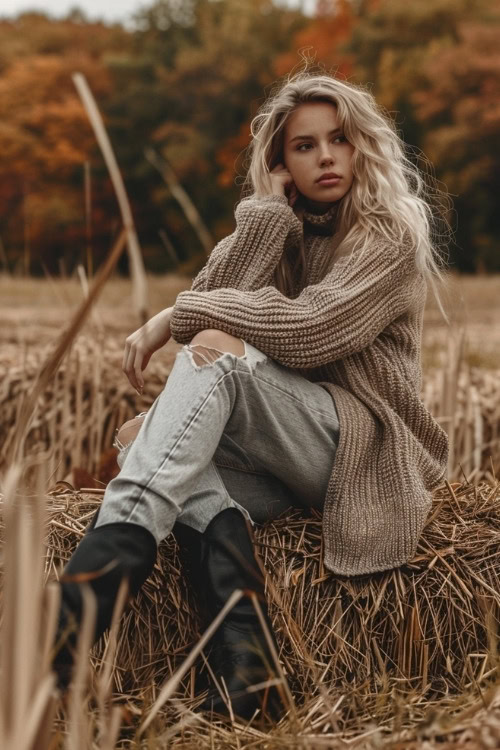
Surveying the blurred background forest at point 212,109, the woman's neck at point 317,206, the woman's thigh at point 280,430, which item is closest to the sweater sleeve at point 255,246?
the woman's neck at point 317,206

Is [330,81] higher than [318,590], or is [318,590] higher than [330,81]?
[330,81]

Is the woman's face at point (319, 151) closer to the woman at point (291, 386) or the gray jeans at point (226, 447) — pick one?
the woman at point (291, 386)

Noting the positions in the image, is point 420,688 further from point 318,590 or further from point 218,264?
point 218,264

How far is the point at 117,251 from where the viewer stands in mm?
764

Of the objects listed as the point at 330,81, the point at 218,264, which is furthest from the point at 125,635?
the point at 330,81

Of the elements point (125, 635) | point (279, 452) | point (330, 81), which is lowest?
point (125, 635)

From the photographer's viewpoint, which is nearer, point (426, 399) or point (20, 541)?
point (20, 541)

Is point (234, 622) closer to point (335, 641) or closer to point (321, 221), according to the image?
point (335, 641)

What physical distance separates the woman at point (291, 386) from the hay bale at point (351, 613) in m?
0.06

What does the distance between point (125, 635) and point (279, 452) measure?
18.0 inches

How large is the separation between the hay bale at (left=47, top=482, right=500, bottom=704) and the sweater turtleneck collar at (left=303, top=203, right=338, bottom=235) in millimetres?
719

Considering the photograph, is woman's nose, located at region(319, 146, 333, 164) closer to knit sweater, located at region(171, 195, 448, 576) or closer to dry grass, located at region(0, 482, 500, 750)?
knit sweater, located at region(171, 195, 448, 576)

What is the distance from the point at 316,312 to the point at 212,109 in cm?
1761

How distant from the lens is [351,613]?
67.6 inches
